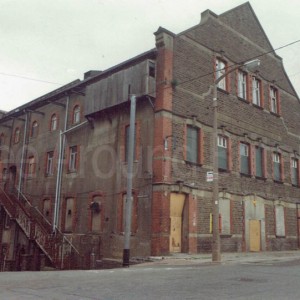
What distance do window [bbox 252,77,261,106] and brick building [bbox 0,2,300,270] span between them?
0.13 metres

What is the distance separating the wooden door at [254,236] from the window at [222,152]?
12.6 ft

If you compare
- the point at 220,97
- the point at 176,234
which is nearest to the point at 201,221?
the point at 176,234

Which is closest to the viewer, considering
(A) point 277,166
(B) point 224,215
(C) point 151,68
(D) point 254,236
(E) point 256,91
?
(C) point 151,68

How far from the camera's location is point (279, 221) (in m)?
25.6

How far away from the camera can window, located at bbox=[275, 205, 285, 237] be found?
83.1ft

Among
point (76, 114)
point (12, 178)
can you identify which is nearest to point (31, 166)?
point (12, 178)

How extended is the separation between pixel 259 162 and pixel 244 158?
5.64ft

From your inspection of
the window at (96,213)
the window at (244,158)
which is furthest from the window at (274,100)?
the window at (96,213)

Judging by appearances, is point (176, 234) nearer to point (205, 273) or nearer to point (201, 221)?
point (201, 221)

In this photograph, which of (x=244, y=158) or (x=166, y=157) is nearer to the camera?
(x=166, y=157)

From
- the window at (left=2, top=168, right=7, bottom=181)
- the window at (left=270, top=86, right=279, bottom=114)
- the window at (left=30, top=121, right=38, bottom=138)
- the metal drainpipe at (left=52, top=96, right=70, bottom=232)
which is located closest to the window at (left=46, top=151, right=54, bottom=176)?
the metal drainpipe at (left=52, top=96, right=70, bottom=232)

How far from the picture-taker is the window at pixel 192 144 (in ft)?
67.3

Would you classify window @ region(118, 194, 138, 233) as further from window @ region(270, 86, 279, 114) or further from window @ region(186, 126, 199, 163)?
window @ region(270, 86, 279, 114)

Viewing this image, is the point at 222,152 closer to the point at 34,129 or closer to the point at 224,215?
the point at 224,215
